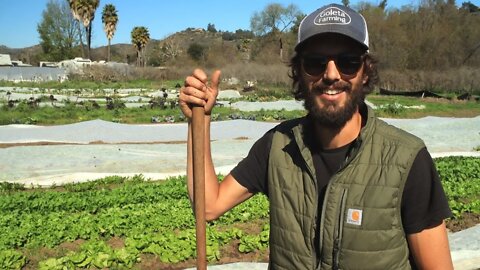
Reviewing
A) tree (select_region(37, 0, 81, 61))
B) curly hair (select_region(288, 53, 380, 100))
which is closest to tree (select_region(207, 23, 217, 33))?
tree (select_region(37, 0, 81, 61))

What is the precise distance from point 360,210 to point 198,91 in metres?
0.81

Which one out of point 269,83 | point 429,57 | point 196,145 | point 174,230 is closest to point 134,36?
point 269,83

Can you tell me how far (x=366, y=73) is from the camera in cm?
208

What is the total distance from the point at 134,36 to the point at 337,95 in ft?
211

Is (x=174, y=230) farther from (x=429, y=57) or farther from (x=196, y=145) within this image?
(x=429, y=57)

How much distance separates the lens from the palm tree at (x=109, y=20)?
6506 centimetres

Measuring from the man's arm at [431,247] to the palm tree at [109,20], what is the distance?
221ft

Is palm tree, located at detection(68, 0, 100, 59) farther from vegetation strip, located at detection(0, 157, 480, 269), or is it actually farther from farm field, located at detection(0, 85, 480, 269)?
vegetation strip, located at detection(0, 157, 480, 269)

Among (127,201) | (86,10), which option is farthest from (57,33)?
(127,201)

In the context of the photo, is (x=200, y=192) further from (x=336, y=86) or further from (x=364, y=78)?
(x=364, y=78)

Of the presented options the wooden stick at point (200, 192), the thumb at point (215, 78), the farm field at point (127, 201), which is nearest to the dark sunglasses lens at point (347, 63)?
the thumb at point (215, 78)

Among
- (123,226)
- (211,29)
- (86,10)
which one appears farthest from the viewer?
(211,29)

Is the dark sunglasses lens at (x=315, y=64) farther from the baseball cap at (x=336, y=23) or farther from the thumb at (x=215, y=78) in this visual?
the thumb at (x=215, y=78)

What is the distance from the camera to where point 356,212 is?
71.4 inches
